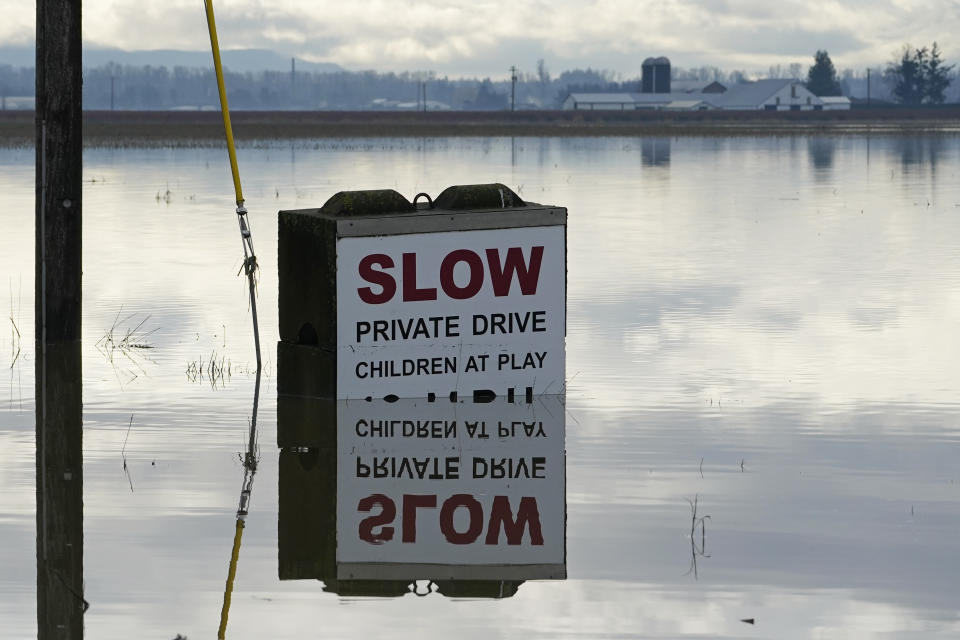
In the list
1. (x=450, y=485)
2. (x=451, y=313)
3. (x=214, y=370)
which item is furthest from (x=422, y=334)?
(x=450, y=485)

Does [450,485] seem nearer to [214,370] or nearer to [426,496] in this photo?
[426,496]

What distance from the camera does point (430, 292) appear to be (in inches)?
461

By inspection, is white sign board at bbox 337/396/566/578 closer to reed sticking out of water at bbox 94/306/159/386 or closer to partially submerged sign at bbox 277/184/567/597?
partially submerged sign at bbox 277/184/567/597

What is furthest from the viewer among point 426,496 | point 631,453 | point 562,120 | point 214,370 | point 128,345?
point 562,120

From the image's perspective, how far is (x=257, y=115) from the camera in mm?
164000

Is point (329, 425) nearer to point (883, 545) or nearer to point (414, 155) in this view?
point (883, 545)

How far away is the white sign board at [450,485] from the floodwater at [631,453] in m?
0.16


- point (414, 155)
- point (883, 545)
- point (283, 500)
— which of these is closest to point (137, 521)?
point (283, 500)

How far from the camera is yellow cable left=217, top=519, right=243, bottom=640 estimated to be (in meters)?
6.31

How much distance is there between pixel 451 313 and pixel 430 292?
22 centimetres

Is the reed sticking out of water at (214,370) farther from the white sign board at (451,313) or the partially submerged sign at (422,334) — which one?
the white sign board at (451,313)

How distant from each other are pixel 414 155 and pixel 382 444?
5702 cm

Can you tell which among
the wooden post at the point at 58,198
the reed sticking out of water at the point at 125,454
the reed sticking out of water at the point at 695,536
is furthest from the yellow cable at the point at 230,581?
the wooden post at the point at 58,198

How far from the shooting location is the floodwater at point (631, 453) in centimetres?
666
